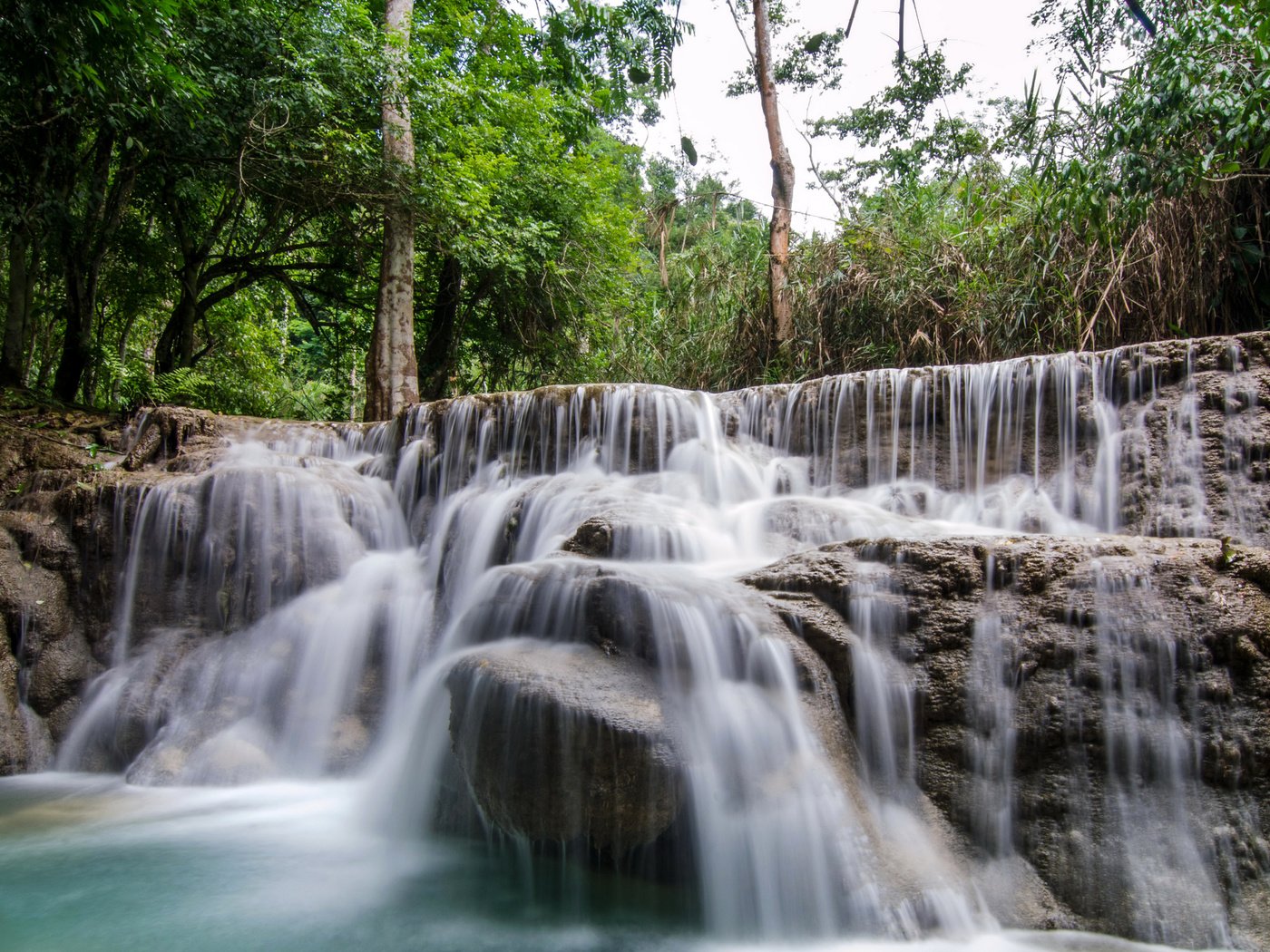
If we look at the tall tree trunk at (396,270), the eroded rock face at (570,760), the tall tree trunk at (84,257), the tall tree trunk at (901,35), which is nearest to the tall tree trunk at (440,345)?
the tall tree trunk at (396,270)

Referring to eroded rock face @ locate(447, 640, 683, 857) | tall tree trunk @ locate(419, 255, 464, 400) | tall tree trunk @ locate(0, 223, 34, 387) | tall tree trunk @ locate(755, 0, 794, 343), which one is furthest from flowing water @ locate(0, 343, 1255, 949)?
tall tree trunk @ locate(419, 255, 464, 400)

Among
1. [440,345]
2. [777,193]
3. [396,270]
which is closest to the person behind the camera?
[396,270]

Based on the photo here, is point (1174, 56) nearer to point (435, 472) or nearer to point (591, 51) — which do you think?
point (435, 472)

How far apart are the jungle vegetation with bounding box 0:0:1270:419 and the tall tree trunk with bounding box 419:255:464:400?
0.06m

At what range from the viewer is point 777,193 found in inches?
446

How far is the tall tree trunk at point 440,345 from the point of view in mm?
12586

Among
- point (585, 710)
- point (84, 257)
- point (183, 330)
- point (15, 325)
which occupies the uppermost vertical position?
point (84, 257)

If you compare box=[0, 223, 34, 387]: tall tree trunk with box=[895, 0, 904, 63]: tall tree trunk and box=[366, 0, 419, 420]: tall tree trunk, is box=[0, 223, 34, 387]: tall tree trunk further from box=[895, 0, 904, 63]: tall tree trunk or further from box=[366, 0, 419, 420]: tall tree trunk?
box=[895, 0, 904, 63]: tall tree trunk

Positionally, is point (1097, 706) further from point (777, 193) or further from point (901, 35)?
point (777, 193)

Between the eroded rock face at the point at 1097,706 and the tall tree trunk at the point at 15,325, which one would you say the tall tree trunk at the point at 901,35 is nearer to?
the eroded rock face at the point at 1097,706

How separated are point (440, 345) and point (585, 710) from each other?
10676 mm

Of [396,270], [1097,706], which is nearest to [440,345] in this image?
[396,270]

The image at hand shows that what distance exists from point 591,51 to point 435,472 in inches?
388

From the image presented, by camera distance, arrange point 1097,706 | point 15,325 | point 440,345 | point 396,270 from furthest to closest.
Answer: point 440,345 → point 396,270 → point 15,325 → point 1097,706
